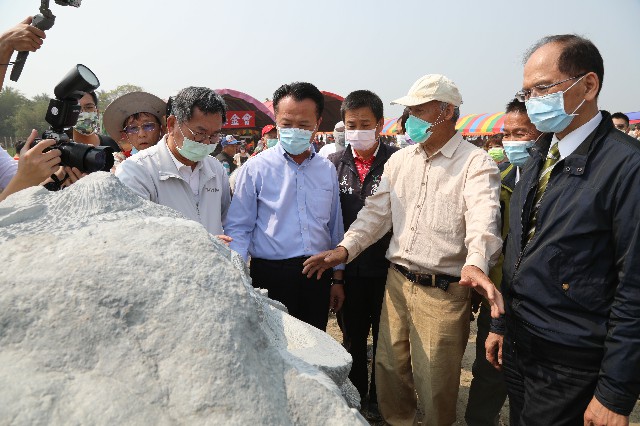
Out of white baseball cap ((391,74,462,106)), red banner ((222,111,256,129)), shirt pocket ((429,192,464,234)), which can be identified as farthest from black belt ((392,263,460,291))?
red banner ((222,111,256,129))

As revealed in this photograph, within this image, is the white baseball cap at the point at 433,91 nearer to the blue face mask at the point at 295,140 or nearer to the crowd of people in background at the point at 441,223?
the crowd of people in background at the point at 441,223

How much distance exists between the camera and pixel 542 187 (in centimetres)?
198

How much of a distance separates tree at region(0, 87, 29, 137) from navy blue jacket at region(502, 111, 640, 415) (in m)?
54.2

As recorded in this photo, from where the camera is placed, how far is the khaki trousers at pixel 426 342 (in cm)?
246

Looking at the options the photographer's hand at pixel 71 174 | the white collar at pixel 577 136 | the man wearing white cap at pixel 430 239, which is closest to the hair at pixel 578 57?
the white collar at pixel 577 136

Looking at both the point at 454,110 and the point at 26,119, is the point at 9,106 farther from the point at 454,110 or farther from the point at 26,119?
the point at 454,110

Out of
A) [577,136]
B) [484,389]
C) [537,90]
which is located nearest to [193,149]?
[537,90]

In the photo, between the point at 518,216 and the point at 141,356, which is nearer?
the point at 141,356

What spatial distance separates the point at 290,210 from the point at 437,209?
0.92 meters

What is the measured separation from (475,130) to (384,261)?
709 inches

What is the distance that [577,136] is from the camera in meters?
1.88

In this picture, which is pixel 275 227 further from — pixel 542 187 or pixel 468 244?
pixel 542 187

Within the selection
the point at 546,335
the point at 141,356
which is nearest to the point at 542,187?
the point at 546,335

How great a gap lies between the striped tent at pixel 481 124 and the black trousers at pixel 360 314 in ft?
55.7
